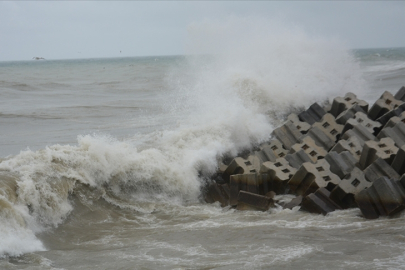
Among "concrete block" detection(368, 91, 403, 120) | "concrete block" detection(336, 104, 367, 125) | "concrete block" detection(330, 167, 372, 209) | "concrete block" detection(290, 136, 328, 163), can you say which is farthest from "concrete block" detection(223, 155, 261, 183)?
"concrete block" detection(368, 91, 403, 120)

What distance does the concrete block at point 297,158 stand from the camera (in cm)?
883

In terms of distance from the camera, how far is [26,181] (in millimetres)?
7219

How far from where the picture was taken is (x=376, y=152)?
8.09 metres

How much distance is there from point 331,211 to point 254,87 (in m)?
7.63

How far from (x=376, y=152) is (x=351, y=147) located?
0.93 metres

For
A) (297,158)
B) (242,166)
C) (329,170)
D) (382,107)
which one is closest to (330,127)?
(382,107)

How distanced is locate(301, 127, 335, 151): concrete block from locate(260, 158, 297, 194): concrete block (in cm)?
151

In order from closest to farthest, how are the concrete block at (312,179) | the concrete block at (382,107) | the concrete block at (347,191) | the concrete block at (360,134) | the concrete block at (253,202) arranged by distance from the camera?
1. the concrete block at (347,191)
2. the concrete block at (253,202)
3. the concrete block at (312,179)
4. the concrete block at (360,134)
5. the concrete block at (382,107)

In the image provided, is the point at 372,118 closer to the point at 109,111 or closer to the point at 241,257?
the point at 241,257

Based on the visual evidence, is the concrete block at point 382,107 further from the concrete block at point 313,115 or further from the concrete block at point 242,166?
the concrete block at point 242,166

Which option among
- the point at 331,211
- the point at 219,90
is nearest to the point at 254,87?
the point at 219,90

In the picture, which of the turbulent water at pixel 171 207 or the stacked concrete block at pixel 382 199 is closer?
the turbulent water at pixel 171 207

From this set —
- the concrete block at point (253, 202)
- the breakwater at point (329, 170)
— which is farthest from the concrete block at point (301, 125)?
the concrete block at point (253, 202)

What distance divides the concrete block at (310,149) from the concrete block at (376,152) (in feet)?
3.03
